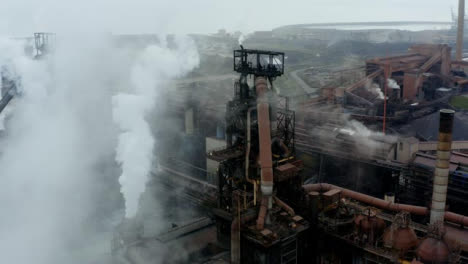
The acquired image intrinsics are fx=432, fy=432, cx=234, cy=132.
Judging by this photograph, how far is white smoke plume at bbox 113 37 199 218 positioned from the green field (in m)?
21.5

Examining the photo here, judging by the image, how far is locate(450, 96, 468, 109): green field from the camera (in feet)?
113

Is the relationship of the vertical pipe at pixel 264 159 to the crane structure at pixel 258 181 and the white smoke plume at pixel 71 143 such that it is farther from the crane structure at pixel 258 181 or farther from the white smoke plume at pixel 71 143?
the white smoke plume at pixel 71 143

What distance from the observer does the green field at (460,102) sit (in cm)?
3438

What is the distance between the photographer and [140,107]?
81.9 ft

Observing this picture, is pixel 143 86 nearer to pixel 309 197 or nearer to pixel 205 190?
pixel 205 190

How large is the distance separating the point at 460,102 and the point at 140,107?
2609cm

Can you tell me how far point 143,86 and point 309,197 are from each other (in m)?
14.9

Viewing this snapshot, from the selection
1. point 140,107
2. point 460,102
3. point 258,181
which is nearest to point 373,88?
point 460,102

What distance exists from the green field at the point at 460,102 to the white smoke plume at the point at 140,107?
21458mm

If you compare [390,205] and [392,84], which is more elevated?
[392,84]

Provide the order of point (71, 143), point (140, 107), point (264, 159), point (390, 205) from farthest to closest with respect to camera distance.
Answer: point (71, 143) → point (140, 107) → point (390, 205) → point (264, 159)

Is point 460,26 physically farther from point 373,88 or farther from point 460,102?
point 373,88

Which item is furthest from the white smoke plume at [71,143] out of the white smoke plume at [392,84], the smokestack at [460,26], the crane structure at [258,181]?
the smokestack at [460,26]

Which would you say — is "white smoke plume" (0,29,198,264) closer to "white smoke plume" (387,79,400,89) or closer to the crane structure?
the crane structure
